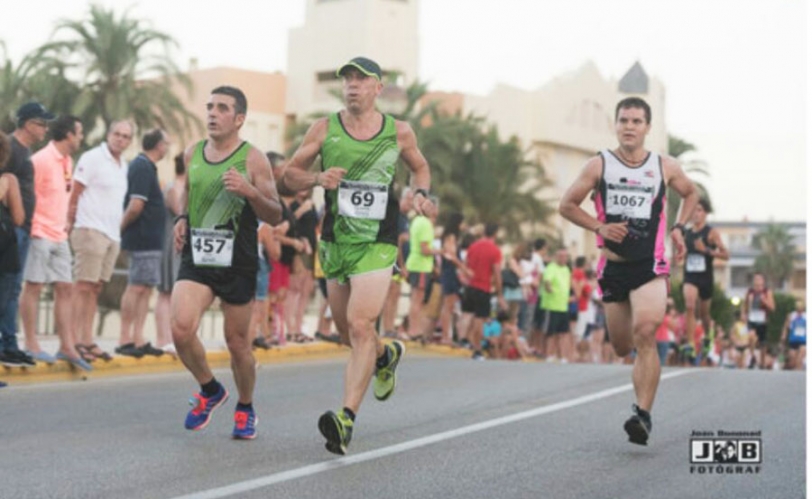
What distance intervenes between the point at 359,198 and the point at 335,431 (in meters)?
1.50

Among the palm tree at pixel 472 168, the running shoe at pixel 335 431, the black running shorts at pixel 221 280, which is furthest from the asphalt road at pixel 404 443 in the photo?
the palm tree at pixel 472 168

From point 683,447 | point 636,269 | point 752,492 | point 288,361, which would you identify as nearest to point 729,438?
point 683,447

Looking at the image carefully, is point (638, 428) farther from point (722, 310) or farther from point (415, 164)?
point (722, 310)

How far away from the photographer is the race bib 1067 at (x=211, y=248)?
28.8 ft

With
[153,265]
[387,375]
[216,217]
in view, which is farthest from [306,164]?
[153,265]

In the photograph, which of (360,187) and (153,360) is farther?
(153,360)

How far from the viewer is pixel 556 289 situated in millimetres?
23188

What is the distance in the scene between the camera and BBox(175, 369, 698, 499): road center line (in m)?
6.87

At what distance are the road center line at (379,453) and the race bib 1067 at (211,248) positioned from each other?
1.47m

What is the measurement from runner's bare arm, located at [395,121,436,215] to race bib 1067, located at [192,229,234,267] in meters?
1.17

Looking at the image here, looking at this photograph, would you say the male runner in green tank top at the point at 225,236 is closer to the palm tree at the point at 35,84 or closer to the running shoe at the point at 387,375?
the running shoe at the point at 387,375

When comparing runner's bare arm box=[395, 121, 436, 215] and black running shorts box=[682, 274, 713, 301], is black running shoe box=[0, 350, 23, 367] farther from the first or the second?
black running shorts box=[682, 274, 713, 301]

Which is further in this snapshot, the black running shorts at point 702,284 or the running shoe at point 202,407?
the black running shorts at point 702,284

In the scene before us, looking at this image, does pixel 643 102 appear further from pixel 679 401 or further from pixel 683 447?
pixel 679 401
